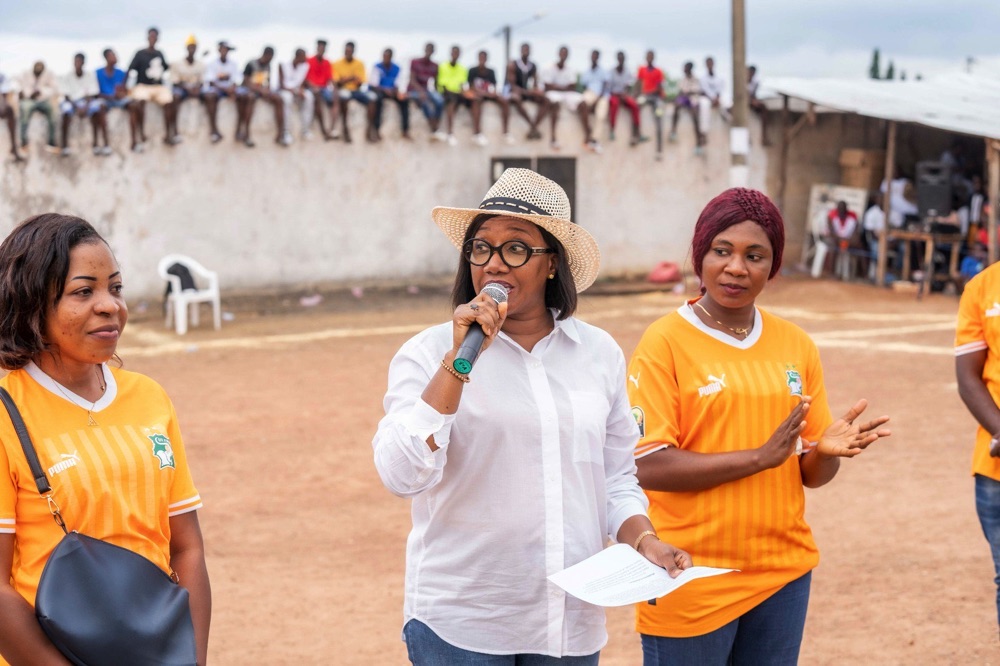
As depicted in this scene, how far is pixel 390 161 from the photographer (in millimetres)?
19312

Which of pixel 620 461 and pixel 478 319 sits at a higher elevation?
pixel 478 319

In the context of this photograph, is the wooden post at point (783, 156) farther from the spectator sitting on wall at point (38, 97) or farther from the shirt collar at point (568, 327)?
the shirt collar at point (568, 327)

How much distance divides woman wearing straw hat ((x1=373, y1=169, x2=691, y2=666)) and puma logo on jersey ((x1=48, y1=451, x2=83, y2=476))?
0.64 m

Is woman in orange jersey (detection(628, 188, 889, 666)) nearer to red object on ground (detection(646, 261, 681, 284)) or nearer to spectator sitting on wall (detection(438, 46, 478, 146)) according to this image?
spectator sitting on wall (detection(438, 46, 478, 146))

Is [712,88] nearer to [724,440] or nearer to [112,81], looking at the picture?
[112,81]

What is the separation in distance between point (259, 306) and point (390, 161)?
3213 millimetres

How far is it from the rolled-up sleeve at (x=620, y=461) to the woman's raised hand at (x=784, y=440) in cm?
42

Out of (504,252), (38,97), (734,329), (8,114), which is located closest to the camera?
(504,252)

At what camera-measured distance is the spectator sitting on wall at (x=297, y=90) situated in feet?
60.0

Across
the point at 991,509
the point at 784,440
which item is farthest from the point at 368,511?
the point at 784,440

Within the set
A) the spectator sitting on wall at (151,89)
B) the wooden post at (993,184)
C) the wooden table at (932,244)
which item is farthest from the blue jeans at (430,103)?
the wooden post at (993,184)

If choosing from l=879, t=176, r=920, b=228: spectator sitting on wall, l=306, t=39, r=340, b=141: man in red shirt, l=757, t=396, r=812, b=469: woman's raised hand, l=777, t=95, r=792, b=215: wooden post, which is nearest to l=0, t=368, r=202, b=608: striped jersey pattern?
l=757, t=396, r=812, b=469: woman's raised hand

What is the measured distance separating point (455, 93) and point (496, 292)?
17.1 m

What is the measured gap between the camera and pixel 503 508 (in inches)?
108
